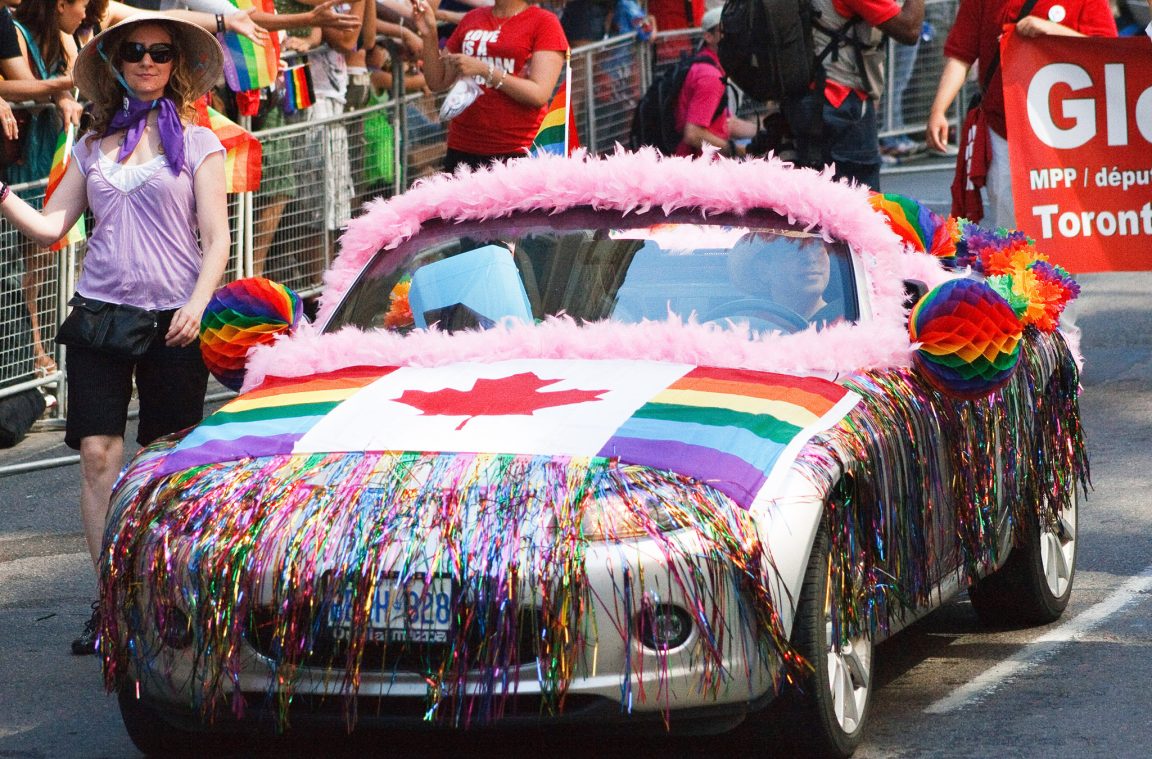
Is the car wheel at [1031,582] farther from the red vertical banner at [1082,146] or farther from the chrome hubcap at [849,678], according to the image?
the red vertical banner at [1082,146]

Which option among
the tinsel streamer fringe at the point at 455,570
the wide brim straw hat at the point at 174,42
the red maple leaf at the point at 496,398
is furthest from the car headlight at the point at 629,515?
the wide brim straw hat at the point at 174,42

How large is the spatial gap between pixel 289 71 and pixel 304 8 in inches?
23.3

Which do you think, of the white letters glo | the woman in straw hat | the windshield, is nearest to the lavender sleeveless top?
the woman in straw hat

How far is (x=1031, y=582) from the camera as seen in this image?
20.7 feet

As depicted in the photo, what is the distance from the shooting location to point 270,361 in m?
5.64

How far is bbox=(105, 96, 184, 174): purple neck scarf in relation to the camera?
629 cm

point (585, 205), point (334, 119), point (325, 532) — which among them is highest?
point (334, 119)

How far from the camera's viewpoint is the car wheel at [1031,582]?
6.29m

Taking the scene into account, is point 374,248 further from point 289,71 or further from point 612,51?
point 612,51

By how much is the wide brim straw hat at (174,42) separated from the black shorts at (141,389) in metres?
0.78

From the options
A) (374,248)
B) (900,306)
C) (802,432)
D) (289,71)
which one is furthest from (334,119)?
(802,432)

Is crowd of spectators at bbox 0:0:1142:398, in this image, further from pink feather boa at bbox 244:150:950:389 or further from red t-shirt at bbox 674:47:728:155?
pink feather boa at bbox 244:150:950:389

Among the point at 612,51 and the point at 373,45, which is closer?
the point at 373,45

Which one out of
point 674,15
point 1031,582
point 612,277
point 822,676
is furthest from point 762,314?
point 674,15
